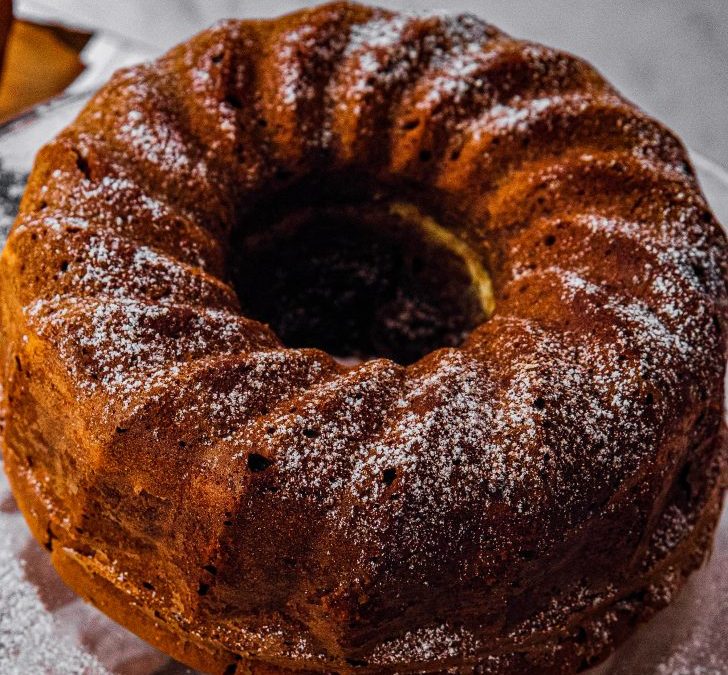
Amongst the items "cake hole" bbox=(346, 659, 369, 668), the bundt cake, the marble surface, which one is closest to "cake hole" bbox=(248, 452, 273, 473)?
the bundt cake

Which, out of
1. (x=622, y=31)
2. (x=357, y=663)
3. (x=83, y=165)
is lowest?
(x=357, y=663)

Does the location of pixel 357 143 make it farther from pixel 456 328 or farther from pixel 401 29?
pixel 456 328

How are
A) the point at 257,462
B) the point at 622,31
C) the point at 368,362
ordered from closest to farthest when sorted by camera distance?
the point at 257,462
the point at 368,362
the point at 622,31

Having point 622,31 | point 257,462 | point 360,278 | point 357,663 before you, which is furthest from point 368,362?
point 622,31

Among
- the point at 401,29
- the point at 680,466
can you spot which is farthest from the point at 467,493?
the point at 401,29

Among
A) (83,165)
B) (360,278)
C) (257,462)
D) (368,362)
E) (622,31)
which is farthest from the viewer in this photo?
(622,31)

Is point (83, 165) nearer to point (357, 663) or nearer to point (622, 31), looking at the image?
point (357, 663)

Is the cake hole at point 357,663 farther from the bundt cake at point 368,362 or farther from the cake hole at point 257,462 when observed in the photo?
the cake hole at point 257,462

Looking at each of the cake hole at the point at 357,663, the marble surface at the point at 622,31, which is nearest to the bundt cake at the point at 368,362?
the cake hole at the point at 357,663

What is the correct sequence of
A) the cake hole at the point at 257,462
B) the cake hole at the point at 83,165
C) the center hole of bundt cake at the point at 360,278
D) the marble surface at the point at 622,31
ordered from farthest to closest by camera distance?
the marble surface at the point at 622,31
the center hole of bundt cake at the point at 360,278
the cake hole at the point at 83,165
the cake hole at the point at 257,462
